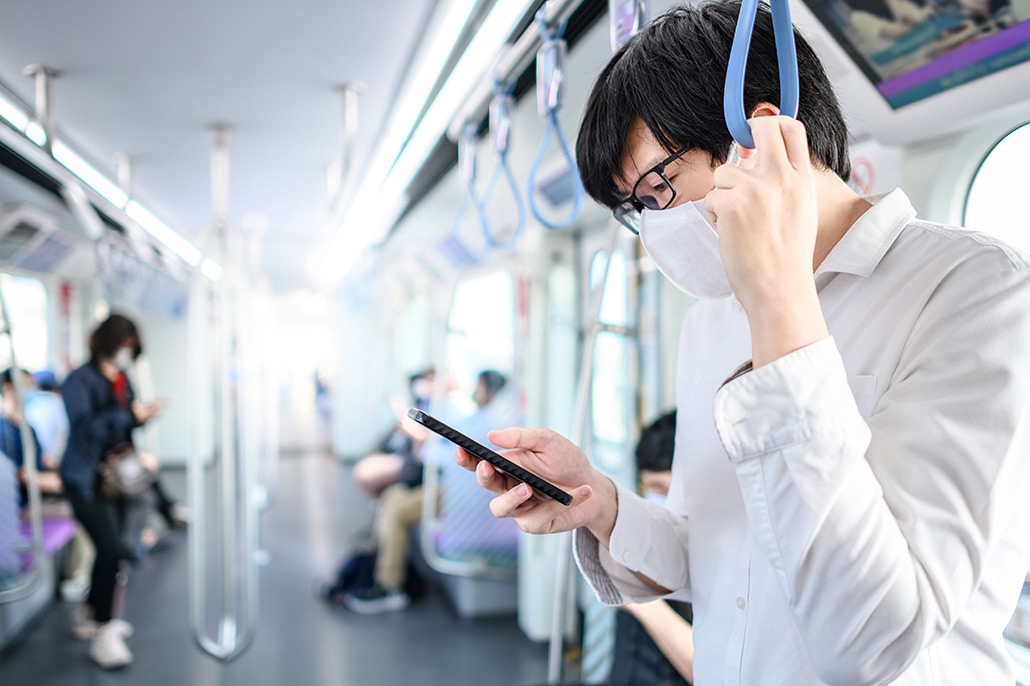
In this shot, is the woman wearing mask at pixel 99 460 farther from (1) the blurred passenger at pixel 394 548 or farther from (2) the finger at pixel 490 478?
(2) the finger at pixel 490 478

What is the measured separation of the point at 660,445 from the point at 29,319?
19.3 ft

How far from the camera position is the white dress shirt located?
59cm

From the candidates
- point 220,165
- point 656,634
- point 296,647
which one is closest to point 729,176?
point 656,634

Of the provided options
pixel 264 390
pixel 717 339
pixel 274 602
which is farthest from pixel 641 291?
pixel 264 390

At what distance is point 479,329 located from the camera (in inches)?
181

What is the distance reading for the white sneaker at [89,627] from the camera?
3.69 meters

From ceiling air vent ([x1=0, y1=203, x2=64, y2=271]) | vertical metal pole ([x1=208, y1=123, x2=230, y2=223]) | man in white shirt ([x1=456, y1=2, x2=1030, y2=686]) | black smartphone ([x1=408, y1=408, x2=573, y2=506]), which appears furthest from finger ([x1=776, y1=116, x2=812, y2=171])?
ceiling air vent ([x1=0, y1=203, x2=64, y2=271])

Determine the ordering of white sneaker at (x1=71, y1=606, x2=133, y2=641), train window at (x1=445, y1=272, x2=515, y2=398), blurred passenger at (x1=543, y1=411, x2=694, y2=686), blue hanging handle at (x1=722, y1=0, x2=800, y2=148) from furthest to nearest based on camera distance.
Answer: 1. train window at (x1=445, y1=272, x2=515, y2=398)
2. white sneaker at (x1=71, y1=606, x2=133, y2=641)
3. blurred passenger at (x1=543, y1=411, x2=694, y2=686)
4. blue hanging handle at (x1=722, y1=0, x2=800, y2=148)

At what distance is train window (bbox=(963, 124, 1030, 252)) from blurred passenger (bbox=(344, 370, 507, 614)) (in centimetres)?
298

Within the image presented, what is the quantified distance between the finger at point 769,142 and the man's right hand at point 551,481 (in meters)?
0.49

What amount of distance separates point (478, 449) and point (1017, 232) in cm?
116

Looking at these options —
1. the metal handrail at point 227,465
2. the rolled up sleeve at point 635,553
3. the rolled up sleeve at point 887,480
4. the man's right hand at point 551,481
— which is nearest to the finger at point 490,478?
the man's right hand at point 551,481

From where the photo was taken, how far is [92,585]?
3.62 meters

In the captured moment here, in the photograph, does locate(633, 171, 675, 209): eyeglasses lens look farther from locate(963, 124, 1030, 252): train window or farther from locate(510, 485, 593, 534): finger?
locate(963, 124, 1030, 252): train window
